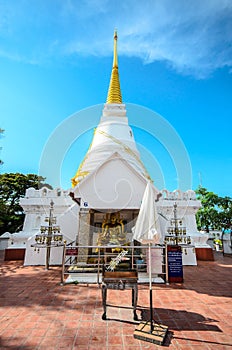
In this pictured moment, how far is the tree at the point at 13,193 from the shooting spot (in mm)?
19158

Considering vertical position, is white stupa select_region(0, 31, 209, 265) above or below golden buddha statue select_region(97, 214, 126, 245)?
above

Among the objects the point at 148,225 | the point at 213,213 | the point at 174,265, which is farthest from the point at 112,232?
the point at 213,213

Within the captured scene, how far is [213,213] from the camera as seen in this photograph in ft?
68.9

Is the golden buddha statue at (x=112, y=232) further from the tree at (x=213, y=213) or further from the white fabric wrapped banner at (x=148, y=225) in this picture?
the tree at (x=213, y=213)

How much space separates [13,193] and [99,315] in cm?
2096

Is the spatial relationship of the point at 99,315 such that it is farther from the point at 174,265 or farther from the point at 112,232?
the point at 112,232

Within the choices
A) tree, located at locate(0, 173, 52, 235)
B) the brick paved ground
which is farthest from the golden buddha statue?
tree, located at locate(0, 173, 52, 235)

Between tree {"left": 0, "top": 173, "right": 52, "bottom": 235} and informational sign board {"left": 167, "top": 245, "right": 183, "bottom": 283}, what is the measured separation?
16119 mm

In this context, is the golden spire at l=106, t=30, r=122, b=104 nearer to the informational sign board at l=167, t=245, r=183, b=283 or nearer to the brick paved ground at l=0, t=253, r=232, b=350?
the informational sign board at l=167, t=245, r=183, b=283

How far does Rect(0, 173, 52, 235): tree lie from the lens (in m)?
19.2

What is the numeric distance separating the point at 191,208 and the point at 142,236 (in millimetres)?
9389

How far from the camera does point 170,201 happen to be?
13.4 metres

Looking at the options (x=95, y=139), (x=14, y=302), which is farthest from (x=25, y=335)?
(x=95, y=139)

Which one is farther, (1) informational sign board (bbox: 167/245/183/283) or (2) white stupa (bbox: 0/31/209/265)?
(2) white stupa (bbox: 0/31/209/265)
